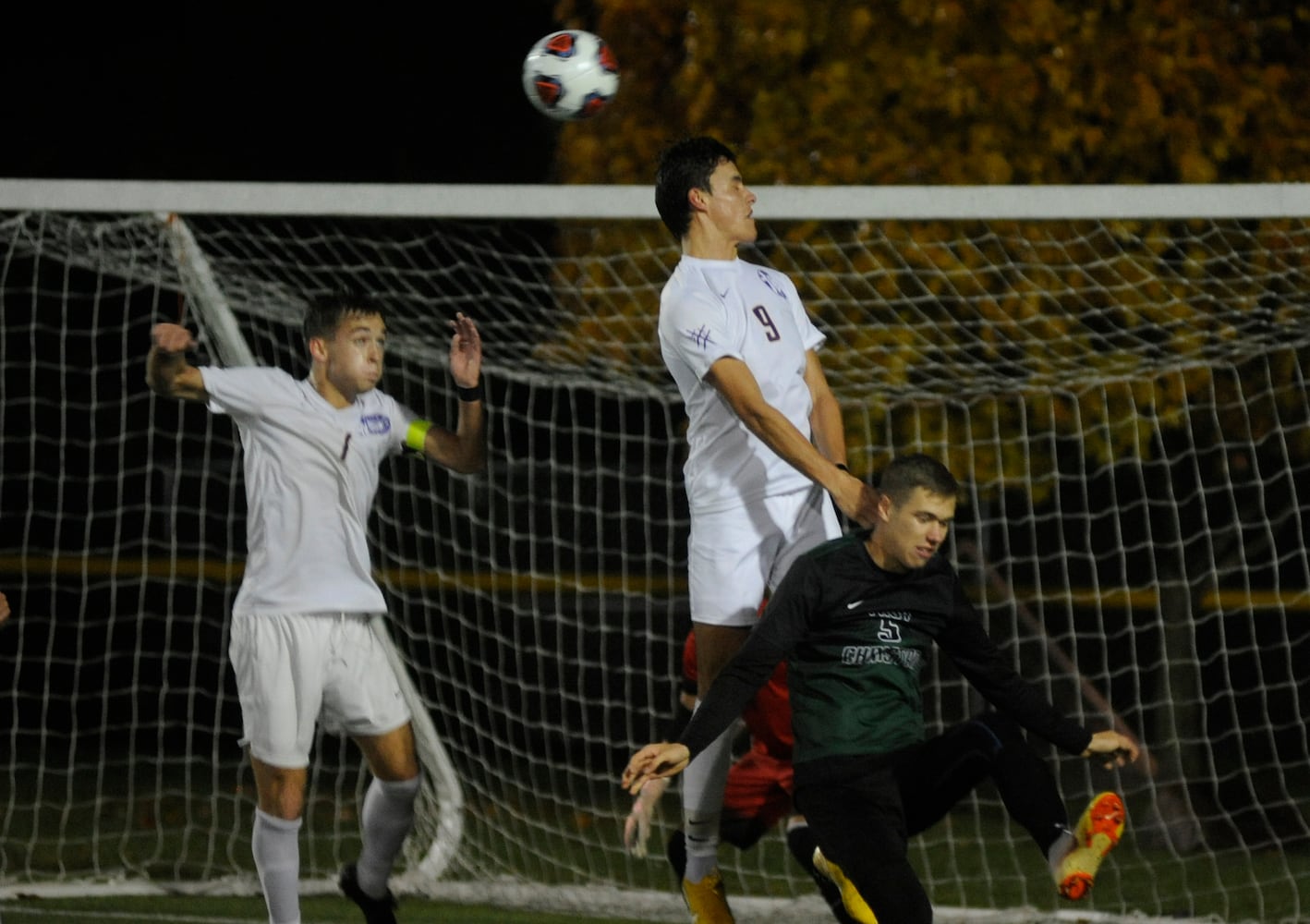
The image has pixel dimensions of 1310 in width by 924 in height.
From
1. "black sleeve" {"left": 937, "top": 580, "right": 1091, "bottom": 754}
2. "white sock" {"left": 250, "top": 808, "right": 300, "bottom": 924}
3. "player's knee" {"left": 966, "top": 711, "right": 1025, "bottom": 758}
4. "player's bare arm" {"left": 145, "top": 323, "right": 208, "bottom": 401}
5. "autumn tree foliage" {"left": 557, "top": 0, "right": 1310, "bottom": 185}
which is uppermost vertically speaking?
"autumn tree foliage" {"left": 557, "top": 0, "right": 1310, "bottom": 185}

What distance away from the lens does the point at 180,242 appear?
21.0ft

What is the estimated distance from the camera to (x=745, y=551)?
4621 mm

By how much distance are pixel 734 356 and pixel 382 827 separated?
168 cm

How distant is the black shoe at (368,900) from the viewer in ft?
16.7

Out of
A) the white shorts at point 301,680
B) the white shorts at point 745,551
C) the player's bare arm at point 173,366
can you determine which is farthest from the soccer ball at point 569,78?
the white shorts at point 301,680

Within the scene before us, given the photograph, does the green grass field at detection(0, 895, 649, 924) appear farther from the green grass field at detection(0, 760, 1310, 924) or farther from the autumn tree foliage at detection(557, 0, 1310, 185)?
the autumn tree foliage at detection(557, 0, 1310, 185)

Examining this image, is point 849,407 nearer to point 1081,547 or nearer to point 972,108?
point 972,108

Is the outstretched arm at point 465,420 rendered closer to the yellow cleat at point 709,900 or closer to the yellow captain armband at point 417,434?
the yellow captain armband at point 417,434

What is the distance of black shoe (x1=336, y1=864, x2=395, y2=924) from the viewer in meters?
5.08

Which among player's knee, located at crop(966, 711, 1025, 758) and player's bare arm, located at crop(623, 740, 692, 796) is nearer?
player's bare arm, located at crop(623, 740, 692, 796)

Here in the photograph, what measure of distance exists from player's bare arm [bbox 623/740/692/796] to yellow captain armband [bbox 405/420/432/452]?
60.3 inches

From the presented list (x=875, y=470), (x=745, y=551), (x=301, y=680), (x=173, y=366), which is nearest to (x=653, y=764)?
(x=745, y=551)

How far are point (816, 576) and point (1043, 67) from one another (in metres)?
4.63

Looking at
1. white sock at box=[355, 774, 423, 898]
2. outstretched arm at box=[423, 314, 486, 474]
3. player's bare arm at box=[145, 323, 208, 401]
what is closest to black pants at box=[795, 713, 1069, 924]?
white sock at box=[355, 774, 423, 898]
